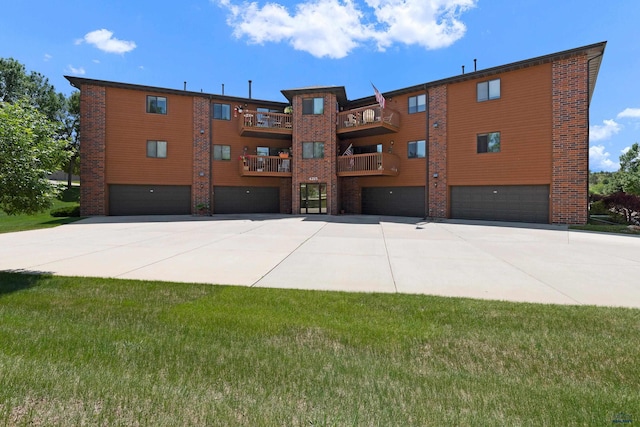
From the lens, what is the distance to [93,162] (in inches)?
842

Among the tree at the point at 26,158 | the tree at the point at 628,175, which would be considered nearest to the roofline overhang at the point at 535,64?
the tree at the point at 628,175

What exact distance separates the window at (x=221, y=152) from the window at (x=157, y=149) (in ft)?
11.4

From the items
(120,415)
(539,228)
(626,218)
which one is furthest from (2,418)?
(626,218)

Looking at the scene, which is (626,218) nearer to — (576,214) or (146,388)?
(576,214)

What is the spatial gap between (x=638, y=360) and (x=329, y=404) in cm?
326

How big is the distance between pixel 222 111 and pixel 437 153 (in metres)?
16.2

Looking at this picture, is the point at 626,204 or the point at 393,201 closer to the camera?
the point at 626,204

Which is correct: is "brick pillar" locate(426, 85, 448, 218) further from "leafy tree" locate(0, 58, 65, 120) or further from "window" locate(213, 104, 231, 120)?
"leafy tree" locate(0, 58, 65, 120)

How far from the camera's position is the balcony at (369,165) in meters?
20.9

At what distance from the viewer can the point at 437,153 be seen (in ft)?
67.0

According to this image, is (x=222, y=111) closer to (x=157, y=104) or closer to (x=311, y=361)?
(x=157, y=104)

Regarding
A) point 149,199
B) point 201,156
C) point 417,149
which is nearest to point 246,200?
point 201,156

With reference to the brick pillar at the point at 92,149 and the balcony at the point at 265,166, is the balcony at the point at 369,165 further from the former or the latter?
the brick pillar at the point at 92,149

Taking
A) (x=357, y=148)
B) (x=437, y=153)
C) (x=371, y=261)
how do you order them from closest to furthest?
1. (x=371, y=261)
2. (x=437, y=153)
3. (x=357, y=148)
